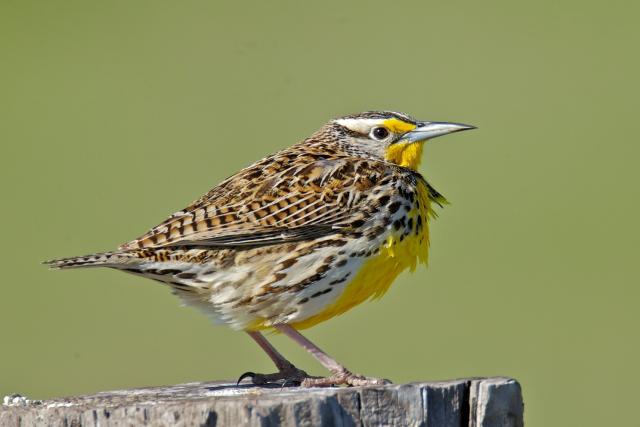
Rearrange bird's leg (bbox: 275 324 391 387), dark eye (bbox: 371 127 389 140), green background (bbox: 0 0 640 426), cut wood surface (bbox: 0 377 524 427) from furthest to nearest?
green background (bbox: 0 0 640 426)
dark eye (bbox: 371 127 389 140)
bird's leg (bbox: 275 324 391 387)
cut wood surface (bbox: 0 377 524 427)

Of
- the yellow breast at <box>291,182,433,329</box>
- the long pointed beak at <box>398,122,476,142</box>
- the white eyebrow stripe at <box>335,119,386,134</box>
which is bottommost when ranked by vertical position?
the yellow breast at <box>291,182,433,329</box>

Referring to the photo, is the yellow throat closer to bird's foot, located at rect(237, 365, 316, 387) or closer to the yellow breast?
the yellow breast

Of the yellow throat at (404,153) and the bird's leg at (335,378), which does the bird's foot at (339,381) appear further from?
the yellow throat at (404,153)

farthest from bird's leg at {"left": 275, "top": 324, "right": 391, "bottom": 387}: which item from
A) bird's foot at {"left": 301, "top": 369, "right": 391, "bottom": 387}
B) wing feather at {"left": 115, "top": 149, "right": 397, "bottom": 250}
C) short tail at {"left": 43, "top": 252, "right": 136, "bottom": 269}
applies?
short tail at {"left": 43, "top": 252, "right": 136, "bottom": 269}

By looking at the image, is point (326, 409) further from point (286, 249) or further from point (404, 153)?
point (404, 153)

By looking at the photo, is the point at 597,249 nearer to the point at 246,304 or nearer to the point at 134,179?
the point at 134,179

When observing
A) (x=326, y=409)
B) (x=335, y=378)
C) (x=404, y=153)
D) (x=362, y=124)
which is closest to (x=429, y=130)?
(x=404, y=153)

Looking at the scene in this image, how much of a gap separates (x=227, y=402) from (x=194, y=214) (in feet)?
5.43

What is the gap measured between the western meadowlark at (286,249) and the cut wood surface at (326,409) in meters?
1.06

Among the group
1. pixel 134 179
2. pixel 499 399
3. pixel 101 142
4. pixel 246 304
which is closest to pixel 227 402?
pixel 499 399

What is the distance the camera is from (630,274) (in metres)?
10.3

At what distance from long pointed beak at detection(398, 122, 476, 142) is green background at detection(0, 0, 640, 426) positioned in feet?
3.04

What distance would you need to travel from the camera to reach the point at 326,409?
139 inches

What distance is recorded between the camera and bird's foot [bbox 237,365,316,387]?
4926 mm
